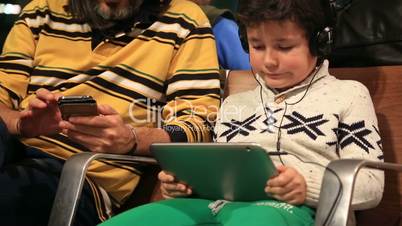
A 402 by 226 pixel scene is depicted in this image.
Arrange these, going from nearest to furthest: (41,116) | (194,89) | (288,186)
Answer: (288,186), (41,116), (194,89)

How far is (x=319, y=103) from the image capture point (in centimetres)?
123

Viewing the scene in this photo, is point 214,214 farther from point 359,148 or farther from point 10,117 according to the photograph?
point 10,117

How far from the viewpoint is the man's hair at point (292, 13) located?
3.95 feet

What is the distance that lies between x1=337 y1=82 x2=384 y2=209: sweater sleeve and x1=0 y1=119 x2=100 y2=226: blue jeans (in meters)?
0.58

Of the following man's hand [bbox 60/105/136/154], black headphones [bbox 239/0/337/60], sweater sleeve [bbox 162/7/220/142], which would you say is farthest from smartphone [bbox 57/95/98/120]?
black headphones [bbox 239/0/337/60]

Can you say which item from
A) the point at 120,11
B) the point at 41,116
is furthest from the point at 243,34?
the point at 41,116

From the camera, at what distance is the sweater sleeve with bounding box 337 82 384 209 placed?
1.08m

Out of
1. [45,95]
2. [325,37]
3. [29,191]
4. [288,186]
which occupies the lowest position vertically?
[29,191]

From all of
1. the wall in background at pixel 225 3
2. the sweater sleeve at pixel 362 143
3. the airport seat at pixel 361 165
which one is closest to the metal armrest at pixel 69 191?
the airport seat at pixel 361 165

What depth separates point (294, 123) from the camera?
48.5 inches

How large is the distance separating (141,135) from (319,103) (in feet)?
1.30

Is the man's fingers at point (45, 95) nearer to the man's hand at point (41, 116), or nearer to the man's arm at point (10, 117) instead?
the man's hand at point (41, 116)

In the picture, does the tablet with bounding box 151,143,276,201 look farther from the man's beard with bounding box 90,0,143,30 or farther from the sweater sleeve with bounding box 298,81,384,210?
the man's beard with bounding box 90,0,143,30

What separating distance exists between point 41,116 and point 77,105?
20cm
